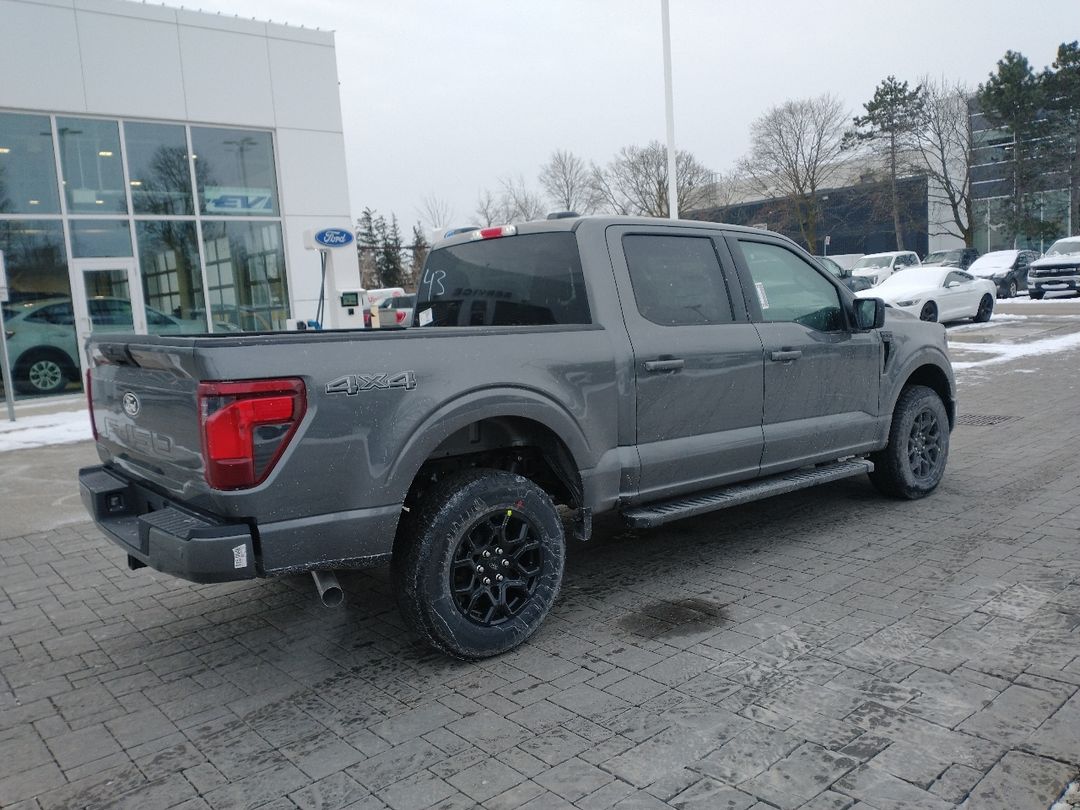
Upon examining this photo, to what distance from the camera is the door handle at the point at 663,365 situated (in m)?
4.39

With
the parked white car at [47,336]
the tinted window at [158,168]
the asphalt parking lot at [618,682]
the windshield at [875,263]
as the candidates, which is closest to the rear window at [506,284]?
the asphalt parking lot at [618,682]

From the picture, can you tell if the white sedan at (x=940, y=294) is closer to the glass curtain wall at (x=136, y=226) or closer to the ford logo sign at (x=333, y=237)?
the ford logo sign at (x=333, y=237)

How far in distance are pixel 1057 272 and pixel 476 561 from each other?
2824 cm

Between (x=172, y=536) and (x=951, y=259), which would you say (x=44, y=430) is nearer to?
(x=172, y=536)

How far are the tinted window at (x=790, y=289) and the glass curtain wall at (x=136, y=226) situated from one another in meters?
13.1

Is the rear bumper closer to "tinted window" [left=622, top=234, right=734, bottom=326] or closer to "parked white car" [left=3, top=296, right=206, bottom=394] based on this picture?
"tinted window" [left=622, top=234, right=734, bottom=326]

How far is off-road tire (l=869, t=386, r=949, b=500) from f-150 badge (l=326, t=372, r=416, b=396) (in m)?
3.85

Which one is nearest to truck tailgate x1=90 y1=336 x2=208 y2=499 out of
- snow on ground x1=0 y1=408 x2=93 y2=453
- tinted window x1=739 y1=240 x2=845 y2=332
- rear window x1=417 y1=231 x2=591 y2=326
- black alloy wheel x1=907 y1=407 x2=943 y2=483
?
rear window x1=417 y1=231 x2=591 y2=326

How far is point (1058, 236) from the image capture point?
50.3 meters

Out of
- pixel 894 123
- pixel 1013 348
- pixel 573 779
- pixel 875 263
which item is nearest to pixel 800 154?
pixel 894 123

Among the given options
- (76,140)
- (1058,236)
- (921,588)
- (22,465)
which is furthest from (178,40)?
(1058,236)

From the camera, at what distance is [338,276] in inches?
665

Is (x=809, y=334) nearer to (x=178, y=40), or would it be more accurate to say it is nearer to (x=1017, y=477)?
(x=1017, y=477)

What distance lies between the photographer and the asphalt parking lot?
2848 mm
